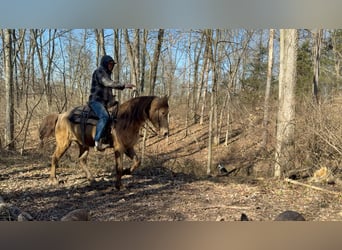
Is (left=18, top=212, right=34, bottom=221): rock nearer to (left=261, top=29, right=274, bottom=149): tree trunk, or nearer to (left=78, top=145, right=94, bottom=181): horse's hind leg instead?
(left=78, top=145, right=94, bottom=181): horse's hind leg

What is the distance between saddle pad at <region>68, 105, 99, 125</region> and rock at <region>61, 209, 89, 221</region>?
657mm

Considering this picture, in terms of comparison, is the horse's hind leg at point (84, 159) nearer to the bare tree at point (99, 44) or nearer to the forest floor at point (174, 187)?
the forest floor at point (174, 187)

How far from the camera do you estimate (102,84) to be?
2.80m

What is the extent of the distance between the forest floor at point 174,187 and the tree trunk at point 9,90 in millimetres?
131

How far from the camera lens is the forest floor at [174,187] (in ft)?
9.11

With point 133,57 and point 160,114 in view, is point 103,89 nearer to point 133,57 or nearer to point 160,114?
point 133,57

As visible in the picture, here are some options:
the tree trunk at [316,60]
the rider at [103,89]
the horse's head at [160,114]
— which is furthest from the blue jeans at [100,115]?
the tree trunk at [316,60]

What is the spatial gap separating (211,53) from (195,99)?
0.36 m

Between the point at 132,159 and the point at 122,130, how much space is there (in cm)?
24

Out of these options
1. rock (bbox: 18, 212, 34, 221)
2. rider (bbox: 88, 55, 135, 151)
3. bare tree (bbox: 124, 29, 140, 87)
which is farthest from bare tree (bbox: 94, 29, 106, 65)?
rock (bbox: 18, 212, 34, 221)

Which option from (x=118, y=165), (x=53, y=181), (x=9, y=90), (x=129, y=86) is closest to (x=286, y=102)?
(x=129, y=86)

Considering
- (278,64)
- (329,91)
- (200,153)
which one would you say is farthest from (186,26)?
(329,91)

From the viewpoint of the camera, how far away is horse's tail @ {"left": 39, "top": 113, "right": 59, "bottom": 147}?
293 cm

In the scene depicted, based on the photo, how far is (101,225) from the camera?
105 inches
